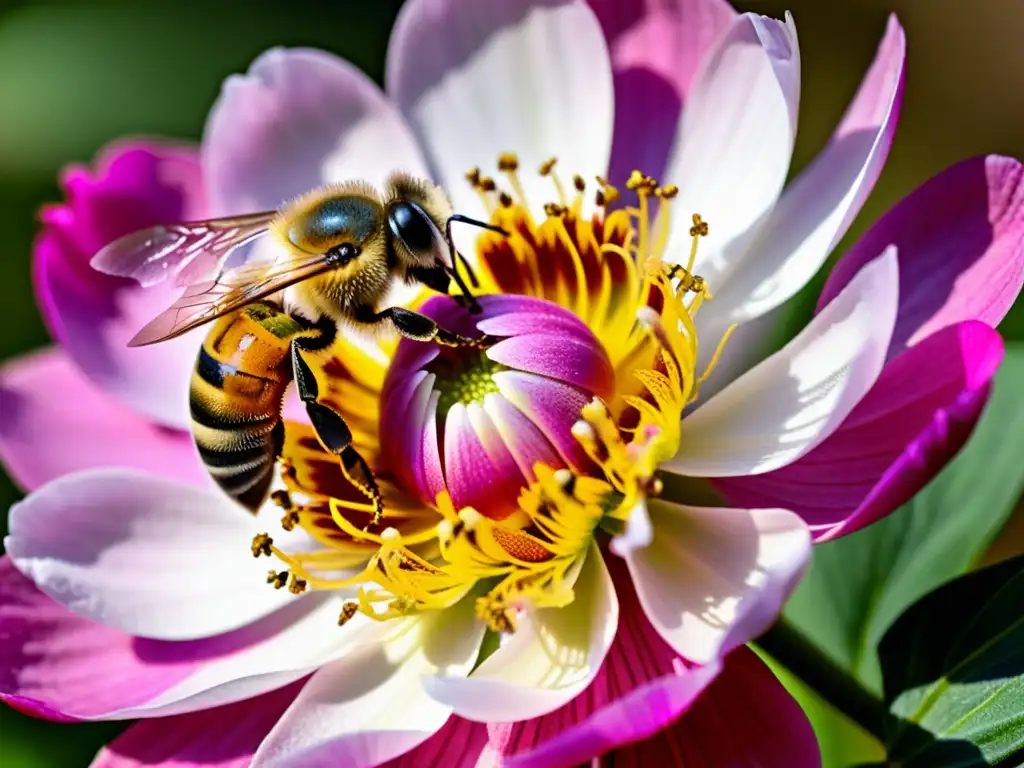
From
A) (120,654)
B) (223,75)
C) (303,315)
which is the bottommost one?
(120,654)

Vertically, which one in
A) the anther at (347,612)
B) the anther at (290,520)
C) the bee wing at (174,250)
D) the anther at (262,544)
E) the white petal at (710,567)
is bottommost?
the anther at (347,612)

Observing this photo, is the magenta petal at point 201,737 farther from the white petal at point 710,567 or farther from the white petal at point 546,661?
the white petal at point 710,567

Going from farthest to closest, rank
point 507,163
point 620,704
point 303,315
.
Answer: point 507,163 → point 303,315 → point 620,704

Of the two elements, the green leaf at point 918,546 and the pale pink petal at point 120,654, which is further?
the green leaf at point 918,546

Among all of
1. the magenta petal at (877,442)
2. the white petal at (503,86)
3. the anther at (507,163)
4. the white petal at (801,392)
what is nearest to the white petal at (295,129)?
the white petal at (503,86)

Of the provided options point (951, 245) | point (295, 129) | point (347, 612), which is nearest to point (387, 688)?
point (347, 612)

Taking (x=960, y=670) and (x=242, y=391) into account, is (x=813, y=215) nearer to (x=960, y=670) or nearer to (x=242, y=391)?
(x=960, y=670)

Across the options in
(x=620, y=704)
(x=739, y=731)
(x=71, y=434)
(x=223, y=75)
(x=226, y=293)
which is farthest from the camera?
(x=223, y=75)

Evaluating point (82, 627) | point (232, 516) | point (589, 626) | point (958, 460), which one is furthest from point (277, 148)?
point (958, 460)
